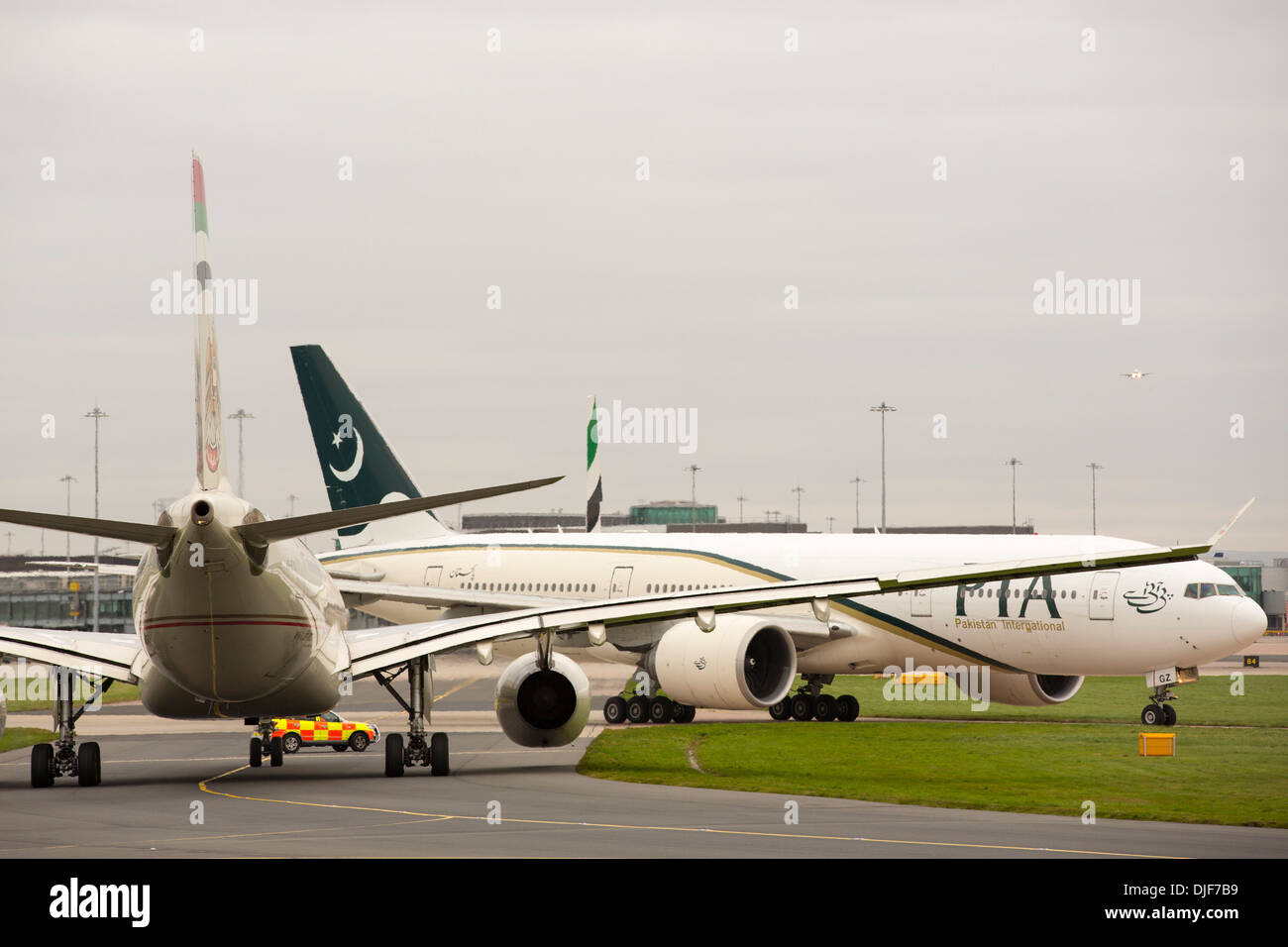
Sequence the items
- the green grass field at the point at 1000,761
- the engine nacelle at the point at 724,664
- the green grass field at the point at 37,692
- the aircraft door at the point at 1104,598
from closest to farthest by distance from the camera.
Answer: the green grass field at the point at 1000,761 → the engine nacelle at the point at 724,664 → the aircraft door at the point at 1104,598 → the green grass field at the point at 37,692

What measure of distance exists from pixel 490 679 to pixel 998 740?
103 ft

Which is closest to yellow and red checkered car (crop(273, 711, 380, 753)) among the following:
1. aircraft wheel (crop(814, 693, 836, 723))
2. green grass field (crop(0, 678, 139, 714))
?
aircraft wheel (crop(814, 693, 836, 723))

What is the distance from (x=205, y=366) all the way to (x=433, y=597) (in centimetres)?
2008

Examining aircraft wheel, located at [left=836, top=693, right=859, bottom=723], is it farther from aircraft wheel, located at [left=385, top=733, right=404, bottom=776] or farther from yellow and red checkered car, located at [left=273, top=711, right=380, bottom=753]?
aircraft wheel, located at [left=385, top=733, right=404, bottom=776]

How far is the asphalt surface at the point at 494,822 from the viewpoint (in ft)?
57.1

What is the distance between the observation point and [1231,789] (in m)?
24.2

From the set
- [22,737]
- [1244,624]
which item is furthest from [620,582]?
[1244,624]

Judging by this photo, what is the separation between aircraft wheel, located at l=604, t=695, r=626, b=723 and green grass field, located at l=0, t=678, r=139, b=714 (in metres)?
17.0

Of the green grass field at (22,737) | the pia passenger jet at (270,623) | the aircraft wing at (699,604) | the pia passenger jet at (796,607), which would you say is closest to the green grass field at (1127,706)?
the pia passenger jet at (796,607)

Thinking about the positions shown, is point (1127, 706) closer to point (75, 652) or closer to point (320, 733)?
point (320, 733)

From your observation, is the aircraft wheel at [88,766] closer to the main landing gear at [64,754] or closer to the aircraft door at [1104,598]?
the main landing gear at [64,754]

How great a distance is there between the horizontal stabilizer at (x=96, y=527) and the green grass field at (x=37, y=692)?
29700 mm

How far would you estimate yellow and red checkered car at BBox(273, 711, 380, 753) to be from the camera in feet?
118
